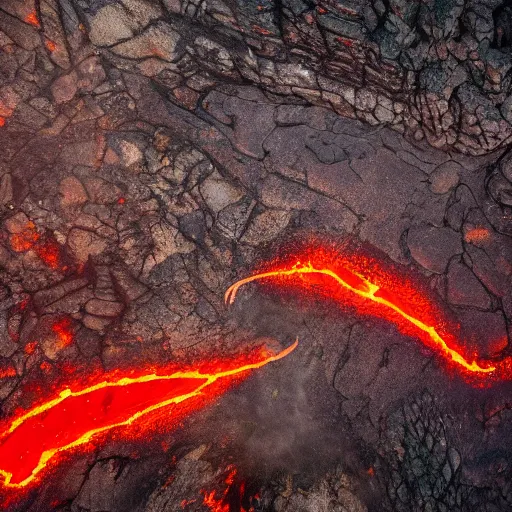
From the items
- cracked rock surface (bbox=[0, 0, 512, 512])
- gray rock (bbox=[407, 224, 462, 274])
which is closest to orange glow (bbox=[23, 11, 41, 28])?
cracked rock surface (bbox=[0, 0, 512, 512])

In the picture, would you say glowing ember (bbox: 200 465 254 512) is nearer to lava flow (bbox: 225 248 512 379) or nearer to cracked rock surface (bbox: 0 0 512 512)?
cracked rock surface (bbox: 0 0 512 512)

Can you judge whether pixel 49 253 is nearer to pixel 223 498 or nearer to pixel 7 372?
pixel 7 372

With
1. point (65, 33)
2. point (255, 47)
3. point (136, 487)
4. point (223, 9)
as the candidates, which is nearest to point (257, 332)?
point (136, 487)

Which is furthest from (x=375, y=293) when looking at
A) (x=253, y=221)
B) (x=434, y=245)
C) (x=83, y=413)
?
(x=83, y=413)

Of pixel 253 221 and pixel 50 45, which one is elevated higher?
pixel 50 45

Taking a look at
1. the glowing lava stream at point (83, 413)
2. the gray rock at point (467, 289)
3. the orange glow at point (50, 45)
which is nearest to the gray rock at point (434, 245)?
the gray rock at point (467, 289)
